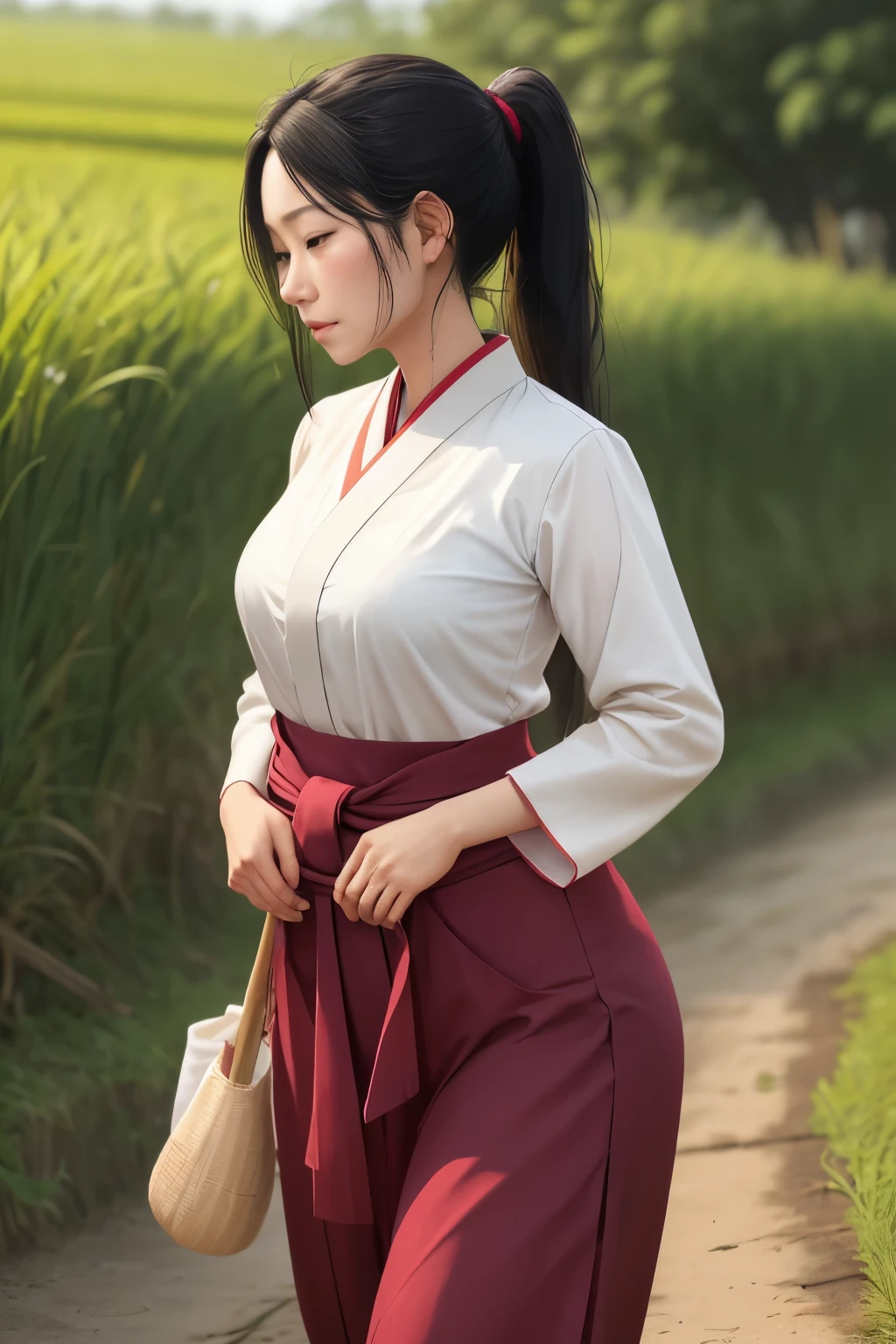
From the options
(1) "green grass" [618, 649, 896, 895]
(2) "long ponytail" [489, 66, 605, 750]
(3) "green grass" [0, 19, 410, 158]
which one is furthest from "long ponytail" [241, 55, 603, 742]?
(3) "green grass" [0, 19, 410, 158]

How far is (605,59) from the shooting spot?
15992mm

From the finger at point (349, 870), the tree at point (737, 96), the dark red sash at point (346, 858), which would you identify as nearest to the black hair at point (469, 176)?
the dark red sash at point (346, 858)

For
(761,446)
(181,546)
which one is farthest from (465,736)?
(761,446)

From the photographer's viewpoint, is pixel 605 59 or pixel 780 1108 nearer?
pixel 780 1108

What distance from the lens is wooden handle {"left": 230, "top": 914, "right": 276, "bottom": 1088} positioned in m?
1.69

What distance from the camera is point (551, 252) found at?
162cm

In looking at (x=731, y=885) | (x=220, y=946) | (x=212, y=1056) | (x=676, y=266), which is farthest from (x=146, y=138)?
(x=212, y=1056)

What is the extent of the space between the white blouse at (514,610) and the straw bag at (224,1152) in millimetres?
323

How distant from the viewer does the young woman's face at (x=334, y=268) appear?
151 cm

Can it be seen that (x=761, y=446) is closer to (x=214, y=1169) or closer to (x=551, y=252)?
(x=551, y=252)

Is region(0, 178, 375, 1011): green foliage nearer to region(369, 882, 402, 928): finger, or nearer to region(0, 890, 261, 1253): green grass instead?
region(0, 890, 261, 1253): green grass

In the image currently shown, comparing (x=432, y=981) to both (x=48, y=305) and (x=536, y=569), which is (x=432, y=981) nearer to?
(x=536, y=569)

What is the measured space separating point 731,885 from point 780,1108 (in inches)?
59.8

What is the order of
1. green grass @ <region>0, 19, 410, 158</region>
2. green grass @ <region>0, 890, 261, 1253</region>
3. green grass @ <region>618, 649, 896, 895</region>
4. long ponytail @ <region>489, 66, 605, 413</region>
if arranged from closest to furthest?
long ponytail @ <region>489, 66, 605, 413</region>
green grass @ <region>0, 890, 261, 1253</region>
green grass @ <region>618, 649, 896, 895</region>
green grass @ <region>0, 19, 410, 158</region>
